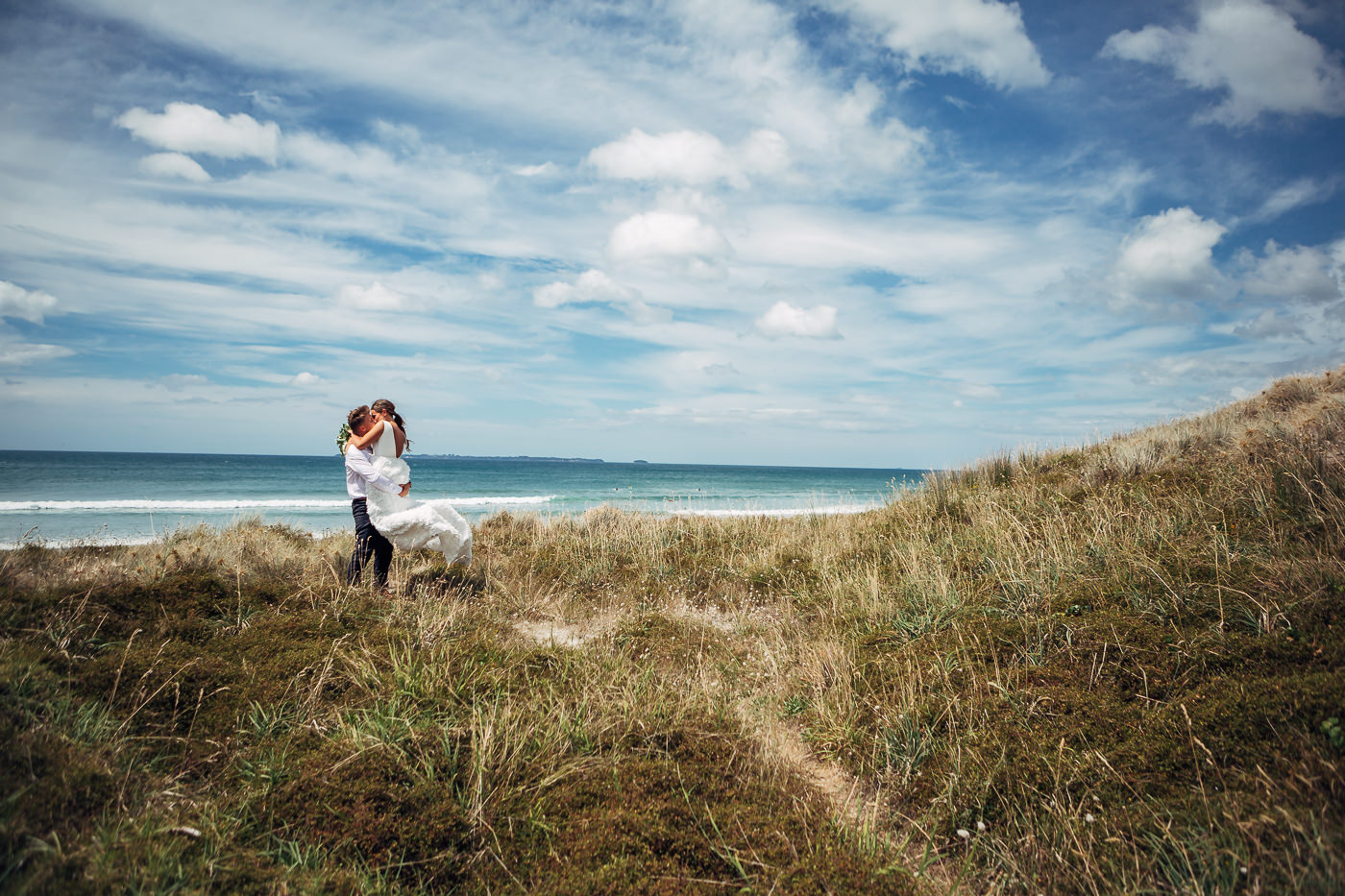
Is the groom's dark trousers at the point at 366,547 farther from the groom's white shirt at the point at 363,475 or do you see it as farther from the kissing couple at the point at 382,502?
the groom's white shirt at the point at 363,475

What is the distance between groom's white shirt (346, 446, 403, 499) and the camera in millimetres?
7023

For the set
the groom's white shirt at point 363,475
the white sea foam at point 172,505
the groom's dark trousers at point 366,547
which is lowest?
the white sea foam at point 172,505

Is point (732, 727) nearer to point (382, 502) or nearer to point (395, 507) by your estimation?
point (395, 507)

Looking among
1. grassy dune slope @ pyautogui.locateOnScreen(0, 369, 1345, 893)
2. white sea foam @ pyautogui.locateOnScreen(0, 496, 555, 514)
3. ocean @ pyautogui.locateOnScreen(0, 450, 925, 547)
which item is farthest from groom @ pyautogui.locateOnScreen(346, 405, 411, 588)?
white sea foam @ pyautogui.locateOnScreen(0, 496, 555, 514)

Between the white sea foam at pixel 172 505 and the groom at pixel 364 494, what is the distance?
25599 millimetres

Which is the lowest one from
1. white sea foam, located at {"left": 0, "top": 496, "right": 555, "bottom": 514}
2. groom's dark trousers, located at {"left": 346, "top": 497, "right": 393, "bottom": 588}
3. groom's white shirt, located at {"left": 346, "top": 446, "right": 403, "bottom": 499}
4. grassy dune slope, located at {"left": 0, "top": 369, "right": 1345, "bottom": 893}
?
white sea foam, located at {"left": 0, "top": 496, "right": 555, "bottom": 514}

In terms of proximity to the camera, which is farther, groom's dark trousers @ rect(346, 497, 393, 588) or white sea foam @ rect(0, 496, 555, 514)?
white sea foam @ rect(0, 496, 555, 514)

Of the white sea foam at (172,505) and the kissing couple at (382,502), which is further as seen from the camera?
the white sea foam at (172,505)

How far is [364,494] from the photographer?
7262mm

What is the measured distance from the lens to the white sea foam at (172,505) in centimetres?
2577

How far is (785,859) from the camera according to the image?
2.94m

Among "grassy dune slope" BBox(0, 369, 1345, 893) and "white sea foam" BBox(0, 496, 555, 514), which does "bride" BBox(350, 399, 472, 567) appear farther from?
"white sea foam" BBox(0, 496, 555, 514)

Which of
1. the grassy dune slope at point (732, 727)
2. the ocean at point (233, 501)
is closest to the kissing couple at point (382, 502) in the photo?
the grassy dune slope at point (732, 727)

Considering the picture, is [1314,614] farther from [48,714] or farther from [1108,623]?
[48,714]
